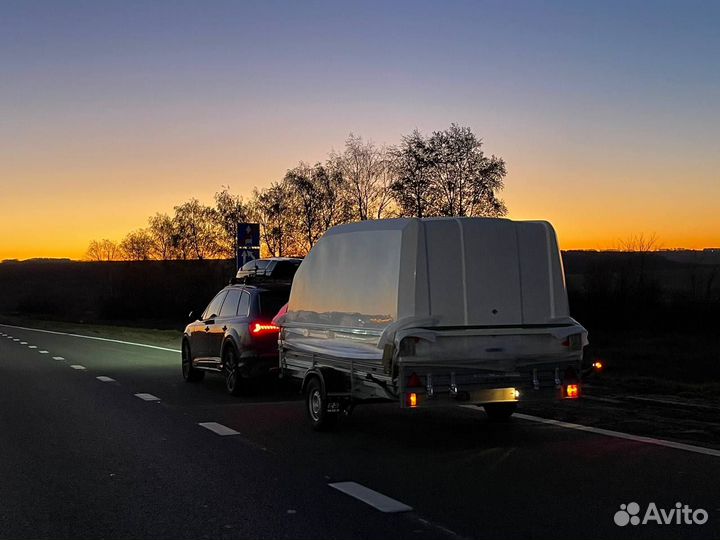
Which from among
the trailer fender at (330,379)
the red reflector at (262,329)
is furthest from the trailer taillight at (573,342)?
the red reflector at (262,329)

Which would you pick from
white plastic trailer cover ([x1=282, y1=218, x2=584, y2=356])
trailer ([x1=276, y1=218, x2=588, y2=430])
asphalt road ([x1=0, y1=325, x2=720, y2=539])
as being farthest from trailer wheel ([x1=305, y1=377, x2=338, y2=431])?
white plastic trailer cover ([x1=282, y1=218, x2=584, y2=356])

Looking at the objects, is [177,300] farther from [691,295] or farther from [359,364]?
[359,364]

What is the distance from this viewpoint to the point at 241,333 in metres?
13.5

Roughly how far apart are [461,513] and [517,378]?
2850 millimetres

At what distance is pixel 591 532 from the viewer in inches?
222

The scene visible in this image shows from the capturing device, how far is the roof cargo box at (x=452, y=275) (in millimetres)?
8641

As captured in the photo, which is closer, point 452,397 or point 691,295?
point 452,397

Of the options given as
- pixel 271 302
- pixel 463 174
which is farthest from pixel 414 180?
pixel 271 302

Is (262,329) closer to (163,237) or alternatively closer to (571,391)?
(571,391)

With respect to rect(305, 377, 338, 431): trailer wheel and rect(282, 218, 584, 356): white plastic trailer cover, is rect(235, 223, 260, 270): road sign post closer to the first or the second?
rect(305, 377, 338, 431): trailer wheel

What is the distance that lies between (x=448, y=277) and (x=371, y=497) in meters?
2.80

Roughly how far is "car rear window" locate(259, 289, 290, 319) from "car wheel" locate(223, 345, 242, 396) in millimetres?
833

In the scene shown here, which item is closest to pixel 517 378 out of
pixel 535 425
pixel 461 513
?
pixel 535 425

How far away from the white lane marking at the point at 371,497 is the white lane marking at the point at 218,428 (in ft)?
10.1
